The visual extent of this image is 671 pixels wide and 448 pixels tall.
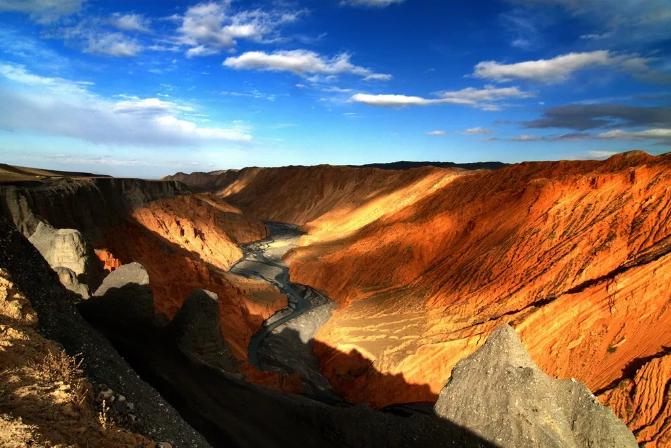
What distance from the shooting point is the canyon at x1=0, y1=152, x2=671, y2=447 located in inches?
398

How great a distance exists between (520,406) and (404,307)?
14704 mm

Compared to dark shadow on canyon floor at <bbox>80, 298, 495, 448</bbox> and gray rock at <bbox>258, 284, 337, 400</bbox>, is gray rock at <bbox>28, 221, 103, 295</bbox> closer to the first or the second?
dark shadow on canyon floor at <bbox>80, 298, 495, 448</bbox>

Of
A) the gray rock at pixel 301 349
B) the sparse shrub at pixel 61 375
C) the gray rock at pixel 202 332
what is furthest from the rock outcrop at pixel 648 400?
the sparse shrub at pixel 61 375

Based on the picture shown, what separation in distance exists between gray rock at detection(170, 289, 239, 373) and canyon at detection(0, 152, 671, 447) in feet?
0.20

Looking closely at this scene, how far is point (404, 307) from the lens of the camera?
23500 millimetres

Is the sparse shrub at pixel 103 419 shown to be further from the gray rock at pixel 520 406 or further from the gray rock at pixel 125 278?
the gray rock at pixel 125 278

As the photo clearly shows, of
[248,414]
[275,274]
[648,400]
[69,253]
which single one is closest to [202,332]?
[248,414]

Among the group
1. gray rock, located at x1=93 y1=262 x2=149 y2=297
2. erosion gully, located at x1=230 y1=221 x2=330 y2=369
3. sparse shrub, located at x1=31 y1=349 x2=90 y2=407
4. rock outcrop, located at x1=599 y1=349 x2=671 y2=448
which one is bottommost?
erosion gully, located at x1=230 y1=221 x2=330 y2=369

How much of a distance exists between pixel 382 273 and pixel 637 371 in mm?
18343

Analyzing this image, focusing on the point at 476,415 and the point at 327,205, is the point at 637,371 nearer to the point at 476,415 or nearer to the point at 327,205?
the point at 476,415

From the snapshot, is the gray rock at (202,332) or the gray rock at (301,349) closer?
the gray rock at (202,332)

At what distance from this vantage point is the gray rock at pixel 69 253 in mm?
15617

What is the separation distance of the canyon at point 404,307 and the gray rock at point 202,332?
0.06 metres

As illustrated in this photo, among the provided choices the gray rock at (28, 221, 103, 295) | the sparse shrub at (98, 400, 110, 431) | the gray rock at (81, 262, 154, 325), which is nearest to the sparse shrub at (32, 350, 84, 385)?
the sparse shrub at (98, 400, 110, 431)
